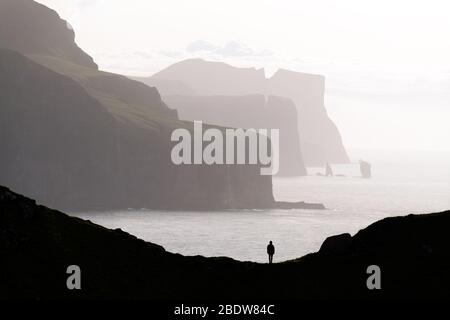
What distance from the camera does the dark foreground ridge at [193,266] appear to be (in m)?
69.2

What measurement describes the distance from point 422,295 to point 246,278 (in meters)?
13.6

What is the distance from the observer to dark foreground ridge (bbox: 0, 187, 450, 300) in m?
69.2

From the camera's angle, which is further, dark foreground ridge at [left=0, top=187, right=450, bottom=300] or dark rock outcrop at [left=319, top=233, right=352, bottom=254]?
dark rock outcrop at [left=319, top=233, right=352, bottom=254]

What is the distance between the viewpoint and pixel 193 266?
7450cm

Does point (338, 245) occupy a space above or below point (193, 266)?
above

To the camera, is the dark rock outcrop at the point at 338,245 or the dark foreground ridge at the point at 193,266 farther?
the dark rock outcrop at the point at 338,245

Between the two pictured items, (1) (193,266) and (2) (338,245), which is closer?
(1) (193,266)

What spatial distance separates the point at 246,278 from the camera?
7238 cm

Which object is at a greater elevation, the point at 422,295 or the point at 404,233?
the point at 404,233

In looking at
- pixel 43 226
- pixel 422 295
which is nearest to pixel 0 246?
pixel 43 226
